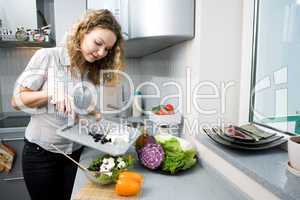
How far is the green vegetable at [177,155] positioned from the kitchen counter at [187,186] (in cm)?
3

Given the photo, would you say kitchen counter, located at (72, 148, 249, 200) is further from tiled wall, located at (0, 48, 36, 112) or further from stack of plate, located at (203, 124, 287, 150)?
tiled wall, located at (0, 48, 36, 112)

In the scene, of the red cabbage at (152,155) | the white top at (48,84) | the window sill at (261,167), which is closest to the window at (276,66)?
the window sill at (261,167)

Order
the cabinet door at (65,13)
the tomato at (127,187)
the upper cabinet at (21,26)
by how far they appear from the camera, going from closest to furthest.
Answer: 1. the tomato at (127,187)
2. the cabinet door at (65,13)
3. the upper cabinet at (21,26)

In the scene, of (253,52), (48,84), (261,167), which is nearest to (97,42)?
(48,84)

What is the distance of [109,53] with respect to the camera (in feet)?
3.81

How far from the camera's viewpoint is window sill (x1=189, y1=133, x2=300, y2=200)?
23.0 inches

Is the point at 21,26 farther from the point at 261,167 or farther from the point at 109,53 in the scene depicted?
the point at 261,167

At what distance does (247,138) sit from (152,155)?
340 mm

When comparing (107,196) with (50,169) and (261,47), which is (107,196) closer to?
(50,169)

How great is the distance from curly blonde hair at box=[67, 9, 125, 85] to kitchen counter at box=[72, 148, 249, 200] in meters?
0.50

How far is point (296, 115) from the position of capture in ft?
2.60

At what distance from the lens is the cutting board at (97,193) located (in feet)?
2.37

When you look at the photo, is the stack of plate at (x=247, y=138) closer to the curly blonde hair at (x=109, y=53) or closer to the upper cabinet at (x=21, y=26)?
the curly blonde hair at (x=109, y=53)

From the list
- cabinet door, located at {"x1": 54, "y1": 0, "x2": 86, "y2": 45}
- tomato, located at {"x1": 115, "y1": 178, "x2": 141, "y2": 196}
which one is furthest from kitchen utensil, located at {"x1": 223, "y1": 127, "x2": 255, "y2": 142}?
cabinet door, located at {"x1": 54, "y1": 0, "x2": 86, "y2": 45}
